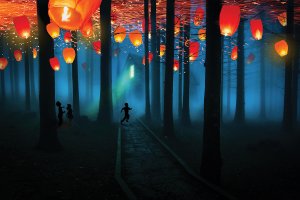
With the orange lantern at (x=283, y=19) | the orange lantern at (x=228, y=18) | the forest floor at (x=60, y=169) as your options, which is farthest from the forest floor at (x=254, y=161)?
the orange lantern at (x=283, y=19)

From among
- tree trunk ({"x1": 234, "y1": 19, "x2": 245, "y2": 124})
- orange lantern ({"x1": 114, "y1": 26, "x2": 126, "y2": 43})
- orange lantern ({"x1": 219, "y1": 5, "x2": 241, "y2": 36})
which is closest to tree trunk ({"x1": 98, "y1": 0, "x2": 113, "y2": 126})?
orange lantern ({"x1": 114, "y1": 26, "x2": 126, "y2": 43})

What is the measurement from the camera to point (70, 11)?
6.62 meters

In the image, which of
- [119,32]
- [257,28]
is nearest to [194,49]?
[119,32]

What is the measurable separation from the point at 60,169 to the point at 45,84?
3703mm

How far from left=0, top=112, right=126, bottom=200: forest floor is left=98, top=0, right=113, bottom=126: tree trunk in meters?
3.27

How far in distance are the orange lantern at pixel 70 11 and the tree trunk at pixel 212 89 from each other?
353cm

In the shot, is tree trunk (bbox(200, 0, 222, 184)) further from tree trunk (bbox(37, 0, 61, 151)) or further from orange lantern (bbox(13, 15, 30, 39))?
orange lantern (bbox(13, 15, 30, 39))

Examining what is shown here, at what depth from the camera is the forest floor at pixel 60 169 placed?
748 cm

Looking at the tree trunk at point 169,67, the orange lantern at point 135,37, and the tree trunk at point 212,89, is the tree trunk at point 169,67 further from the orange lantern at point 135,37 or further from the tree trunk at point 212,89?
the tree trunk at point 212,89

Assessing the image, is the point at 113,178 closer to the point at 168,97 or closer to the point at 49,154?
the point at 49,154

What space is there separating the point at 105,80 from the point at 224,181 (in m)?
12.1

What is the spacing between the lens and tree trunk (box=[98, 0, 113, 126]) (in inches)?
733

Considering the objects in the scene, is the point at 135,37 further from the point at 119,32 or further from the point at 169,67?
the point at 169,67

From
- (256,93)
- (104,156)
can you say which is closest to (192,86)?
(256,93)
